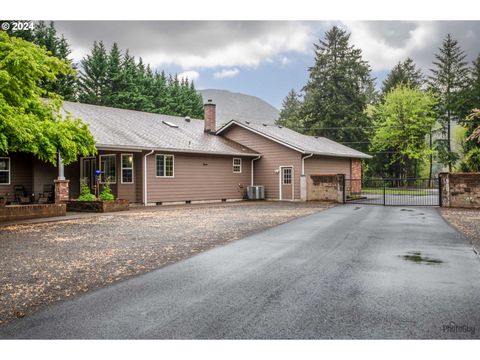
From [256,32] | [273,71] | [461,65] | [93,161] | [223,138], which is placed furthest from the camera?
[461,65]

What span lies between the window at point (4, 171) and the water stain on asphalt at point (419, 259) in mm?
18537

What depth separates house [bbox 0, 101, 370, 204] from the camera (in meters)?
19.5

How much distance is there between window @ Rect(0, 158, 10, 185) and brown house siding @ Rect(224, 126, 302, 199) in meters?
13.9

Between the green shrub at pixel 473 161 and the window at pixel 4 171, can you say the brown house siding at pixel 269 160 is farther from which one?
the green shrub at pixel 473 161

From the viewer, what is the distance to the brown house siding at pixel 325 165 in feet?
81.0

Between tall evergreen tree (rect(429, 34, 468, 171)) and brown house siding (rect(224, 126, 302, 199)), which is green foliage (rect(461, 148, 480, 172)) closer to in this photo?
tall evergreen tree (rect(429, 34, 468, 171))

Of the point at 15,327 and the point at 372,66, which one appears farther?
the point at 372,66

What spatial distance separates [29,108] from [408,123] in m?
38.5

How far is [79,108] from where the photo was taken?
898 inches

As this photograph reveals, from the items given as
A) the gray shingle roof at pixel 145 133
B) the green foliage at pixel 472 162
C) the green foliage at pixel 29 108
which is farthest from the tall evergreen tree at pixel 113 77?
the green foliage at pixel 472 162

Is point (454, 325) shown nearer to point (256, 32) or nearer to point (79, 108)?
point (256, 32)

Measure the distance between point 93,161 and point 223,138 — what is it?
9680mm

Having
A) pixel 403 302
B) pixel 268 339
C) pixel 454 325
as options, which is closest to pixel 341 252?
pixel 403 302

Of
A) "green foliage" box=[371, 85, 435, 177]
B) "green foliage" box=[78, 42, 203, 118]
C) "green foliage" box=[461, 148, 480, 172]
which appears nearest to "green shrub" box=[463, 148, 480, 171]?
"green foliage" box=[461, 148, 480, 172]
